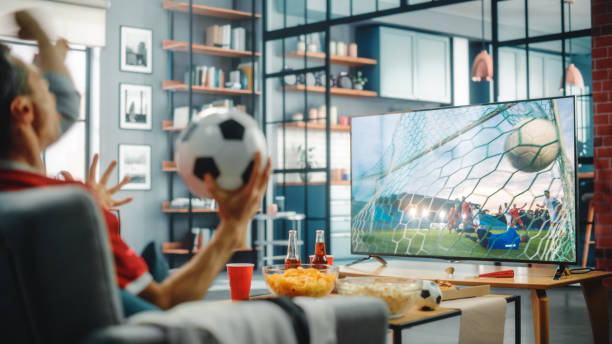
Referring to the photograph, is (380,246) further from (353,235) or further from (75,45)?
(75,45)

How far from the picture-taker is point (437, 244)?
319 cm

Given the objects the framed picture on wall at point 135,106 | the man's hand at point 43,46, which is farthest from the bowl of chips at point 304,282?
the framed picture on wall at point 135,106

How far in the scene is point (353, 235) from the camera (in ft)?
11.4

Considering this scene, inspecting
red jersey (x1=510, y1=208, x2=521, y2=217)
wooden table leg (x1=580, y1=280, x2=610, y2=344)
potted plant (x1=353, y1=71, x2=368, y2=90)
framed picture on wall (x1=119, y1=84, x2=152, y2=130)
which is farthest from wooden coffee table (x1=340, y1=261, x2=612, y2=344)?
potted plant (x1=353, y1=71, x2=368, y2=90)

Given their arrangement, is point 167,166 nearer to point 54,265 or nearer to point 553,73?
point 553,73

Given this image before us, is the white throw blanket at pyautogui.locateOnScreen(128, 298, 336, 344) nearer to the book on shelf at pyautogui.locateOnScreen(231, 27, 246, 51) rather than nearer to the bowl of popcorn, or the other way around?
the bowl of popcorn

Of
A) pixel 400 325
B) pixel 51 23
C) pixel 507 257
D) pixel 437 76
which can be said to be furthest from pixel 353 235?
pixel 437 76

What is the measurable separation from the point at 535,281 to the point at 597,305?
463 millimetres

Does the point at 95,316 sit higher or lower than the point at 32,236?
lower

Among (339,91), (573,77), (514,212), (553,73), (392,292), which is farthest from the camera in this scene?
(339,91)

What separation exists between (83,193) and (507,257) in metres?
2.44

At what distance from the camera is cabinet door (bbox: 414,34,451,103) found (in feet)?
30.9

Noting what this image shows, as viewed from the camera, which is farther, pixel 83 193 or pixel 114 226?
pixel 114 226

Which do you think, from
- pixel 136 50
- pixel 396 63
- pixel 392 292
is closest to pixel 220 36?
pixel 136 50
